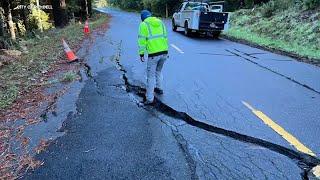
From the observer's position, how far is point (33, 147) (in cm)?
538

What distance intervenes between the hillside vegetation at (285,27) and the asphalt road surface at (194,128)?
Result: 18.7 feet

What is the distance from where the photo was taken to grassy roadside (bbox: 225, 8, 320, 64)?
15394mm

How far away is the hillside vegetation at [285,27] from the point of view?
16156 millimetres

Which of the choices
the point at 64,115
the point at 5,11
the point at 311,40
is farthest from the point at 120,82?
the point at 5,11

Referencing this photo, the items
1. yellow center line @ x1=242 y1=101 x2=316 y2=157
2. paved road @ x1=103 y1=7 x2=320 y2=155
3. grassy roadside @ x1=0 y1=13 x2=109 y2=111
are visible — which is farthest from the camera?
grassy roadside @ x1=0 y1=13 x2=109 y2=111

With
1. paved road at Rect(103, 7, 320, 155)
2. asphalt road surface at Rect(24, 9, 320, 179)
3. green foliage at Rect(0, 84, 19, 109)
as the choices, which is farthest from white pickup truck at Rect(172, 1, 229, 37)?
green foliage at Rect(0, 84, 19, 109)

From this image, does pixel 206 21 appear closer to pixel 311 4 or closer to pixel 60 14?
pixel 311 4

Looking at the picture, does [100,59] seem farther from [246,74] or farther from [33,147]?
[33,147]

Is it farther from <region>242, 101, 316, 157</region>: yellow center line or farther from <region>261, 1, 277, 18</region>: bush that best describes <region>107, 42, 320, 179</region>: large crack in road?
<region>261, 1, 277, 18</region>: bush

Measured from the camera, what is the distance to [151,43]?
7375 mm

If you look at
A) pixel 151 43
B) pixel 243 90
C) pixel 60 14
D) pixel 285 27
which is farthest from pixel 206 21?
pixel 60 14

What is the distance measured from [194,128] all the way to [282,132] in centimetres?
129

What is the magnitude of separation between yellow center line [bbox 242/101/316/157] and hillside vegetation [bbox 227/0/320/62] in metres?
7.59

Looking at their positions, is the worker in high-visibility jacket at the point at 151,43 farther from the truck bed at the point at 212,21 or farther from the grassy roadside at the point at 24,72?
the truck bed at the point at 212,21
